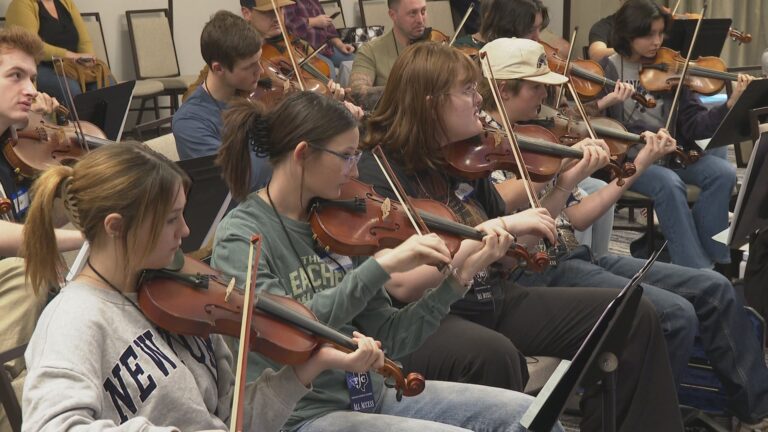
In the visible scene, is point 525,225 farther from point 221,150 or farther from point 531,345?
point 221,150

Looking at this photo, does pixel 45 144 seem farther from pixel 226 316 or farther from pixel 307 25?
pixel 307 25

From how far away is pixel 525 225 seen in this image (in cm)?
219

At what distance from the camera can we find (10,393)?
5.63 feet

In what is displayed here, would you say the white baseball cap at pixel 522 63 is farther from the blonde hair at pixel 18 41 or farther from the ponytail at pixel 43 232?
the ponytail at pixel 43 232

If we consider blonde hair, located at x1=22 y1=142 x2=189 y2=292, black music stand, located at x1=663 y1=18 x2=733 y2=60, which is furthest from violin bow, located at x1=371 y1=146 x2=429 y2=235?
black music stand, located at x1=663 y1=18 x2=733 y2=60

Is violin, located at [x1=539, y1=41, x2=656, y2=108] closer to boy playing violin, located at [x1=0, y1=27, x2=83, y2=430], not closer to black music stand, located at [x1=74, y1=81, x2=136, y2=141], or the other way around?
black music stand, located at [x1=74, y1=81, x2=136, y2=141]

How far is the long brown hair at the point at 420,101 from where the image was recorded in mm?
2348

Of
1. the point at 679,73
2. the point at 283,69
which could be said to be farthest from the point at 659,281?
the point at 283,69

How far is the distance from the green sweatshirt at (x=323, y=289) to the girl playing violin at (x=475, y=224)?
34cm

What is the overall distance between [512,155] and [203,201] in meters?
0.85

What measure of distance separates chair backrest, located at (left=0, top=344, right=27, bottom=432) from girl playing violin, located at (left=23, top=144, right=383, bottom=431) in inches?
12.7

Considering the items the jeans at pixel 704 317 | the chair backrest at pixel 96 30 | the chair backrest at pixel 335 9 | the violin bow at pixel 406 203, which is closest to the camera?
the violin bow at pixel 406 203

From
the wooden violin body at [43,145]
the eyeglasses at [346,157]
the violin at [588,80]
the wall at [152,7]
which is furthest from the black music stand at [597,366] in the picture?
the wall at [152,7]

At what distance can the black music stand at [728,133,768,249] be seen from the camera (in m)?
2.52
